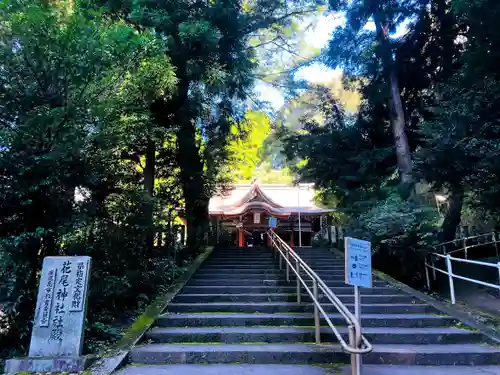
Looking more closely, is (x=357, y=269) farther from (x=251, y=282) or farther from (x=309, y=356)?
(x=251, y=282)

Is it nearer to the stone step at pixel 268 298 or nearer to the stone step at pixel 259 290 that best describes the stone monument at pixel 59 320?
the stone step at pixel 268 298

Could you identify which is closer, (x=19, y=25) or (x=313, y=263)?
(x=19, y=25)

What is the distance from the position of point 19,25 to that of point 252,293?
5764 mm

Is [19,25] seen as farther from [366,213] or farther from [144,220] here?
[366,213]

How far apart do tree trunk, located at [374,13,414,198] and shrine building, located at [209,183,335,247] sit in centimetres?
553

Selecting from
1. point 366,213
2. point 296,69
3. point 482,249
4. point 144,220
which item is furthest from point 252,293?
point 296,69

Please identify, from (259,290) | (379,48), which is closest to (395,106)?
(379,48)

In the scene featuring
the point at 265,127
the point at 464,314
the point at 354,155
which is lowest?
the point at 464,314

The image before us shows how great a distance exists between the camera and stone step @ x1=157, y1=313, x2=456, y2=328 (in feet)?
18.4

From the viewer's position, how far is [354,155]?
10.4 meters

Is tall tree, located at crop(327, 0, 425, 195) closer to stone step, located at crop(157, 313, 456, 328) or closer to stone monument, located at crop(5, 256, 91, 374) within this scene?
stone step, located at crop(157, 313, 456, 328)

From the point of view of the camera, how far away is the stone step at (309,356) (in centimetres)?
443

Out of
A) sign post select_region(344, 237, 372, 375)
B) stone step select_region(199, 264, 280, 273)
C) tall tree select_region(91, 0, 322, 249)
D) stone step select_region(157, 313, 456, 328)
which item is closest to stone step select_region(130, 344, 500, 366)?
stone step select_region(157, 313, 456, 328)

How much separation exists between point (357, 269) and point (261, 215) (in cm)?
1447
